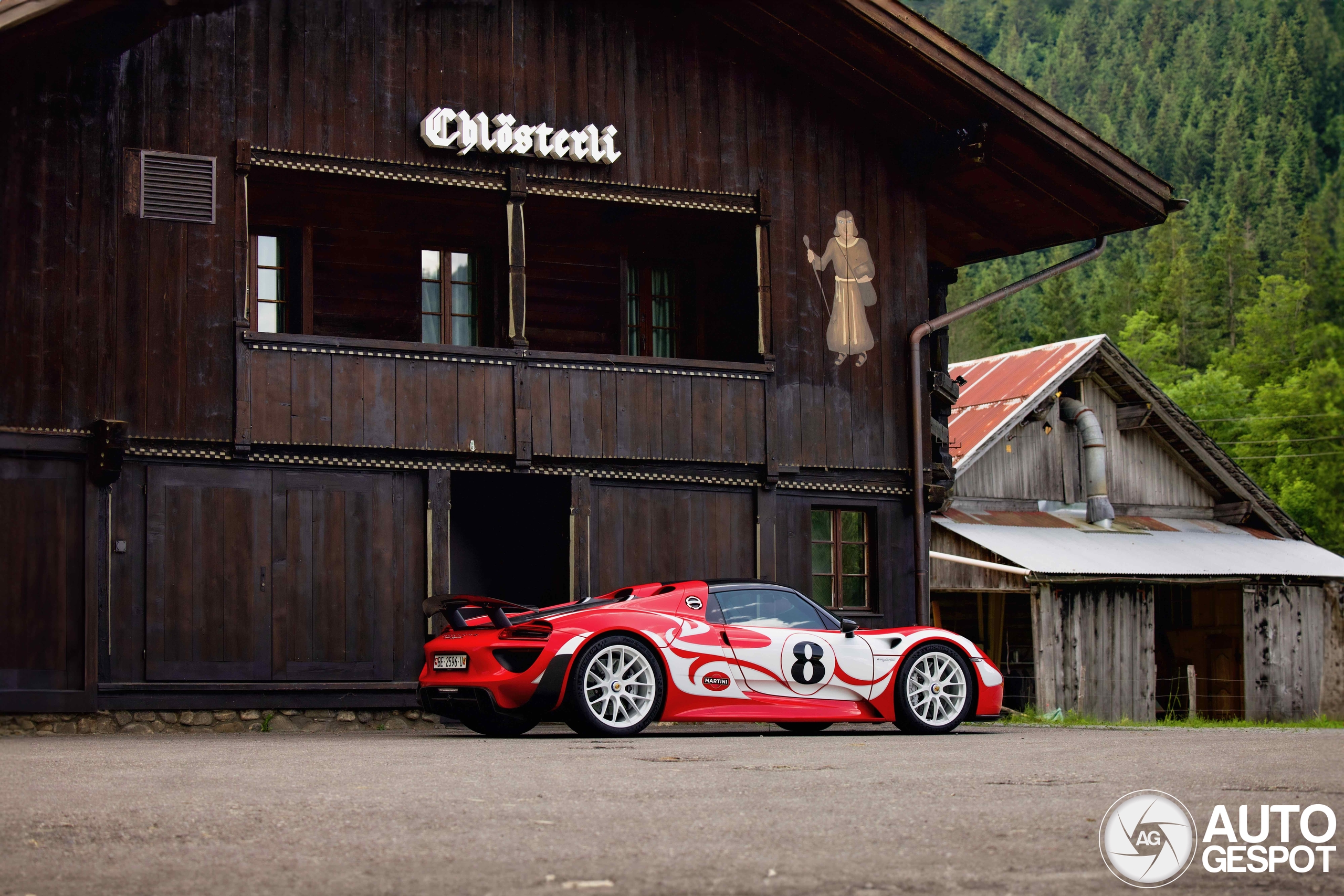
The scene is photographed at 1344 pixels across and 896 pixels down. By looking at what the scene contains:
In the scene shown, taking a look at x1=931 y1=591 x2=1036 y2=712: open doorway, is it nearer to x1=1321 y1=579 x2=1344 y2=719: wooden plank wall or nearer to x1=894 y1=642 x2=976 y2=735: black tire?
x1=1321 y1=579 x2=1344 y2=719: wooden plank wall

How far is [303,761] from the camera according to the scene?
391 inches

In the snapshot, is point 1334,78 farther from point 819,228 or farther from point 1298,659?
point 819,228

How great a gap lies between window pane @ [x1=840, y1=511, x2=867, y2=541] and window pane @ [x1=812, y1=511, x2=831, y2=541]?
0.20 metres

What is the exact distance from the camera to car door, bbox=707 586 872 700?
522 inches

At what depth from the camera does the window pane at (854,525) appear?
1930 cm

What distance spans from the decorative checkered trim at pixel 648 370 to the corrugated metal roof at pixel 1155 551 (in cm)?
792

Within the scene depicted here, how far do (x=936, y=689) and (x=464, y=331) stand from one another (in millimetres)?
7880

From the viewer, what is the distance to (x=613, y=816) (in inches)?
254

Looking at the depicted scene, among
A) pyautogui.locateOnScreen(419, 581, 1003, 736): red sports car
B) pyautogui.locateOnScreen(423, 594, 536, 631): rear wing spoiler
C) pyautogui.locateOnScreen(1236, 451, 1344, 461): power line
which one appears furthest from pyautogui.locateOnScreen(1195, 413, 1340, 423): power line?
pyautogui.locateOnScreen(423, 594, 536, 631): rear wing spoiler

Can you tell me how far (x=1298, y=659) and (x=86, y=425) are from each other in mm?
20951

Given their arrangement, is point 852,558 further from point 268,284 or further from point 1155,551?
point 1155,551

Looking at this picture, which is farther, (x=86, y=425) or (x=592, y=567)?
(x=592, y=567)

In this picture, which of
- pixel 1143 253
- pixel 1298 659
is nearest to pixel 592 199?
pixel 1298 659

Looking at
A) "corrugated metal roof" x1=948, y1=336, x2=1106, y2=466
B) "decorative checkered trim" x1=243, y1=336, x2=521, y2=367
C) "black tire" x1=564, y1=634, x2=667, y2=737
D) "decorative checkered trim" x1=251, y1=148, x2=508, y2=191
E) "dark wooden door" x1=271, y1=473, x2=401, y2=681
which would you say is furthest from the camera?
"corrugated metal roof" x1=948, y1=336, x2=1106, y2=466
